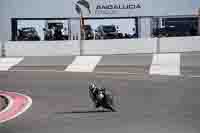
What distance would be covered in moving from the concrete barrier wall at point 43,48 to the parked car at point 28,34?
13614mm

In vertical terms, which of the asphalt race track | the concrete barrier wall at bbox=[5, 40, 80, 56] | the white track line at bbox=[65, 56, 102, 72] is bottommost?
the asphalt race track

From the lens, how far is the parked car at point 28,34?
41.2 meters

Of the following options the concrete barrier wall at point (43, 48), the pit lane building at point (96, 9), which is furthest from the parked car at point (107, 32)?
the concrete barrier wall at point (43, 48)

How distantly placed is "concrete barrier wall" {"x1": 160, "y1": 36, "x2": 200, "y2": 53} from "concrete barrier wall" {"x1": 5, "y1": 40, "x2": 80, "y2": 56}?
3.99 m

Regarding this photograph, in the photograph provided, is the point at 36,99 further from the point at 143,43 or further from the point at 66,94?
the point at 143,43

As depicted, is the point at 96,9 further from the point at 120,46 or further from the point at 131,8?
the point at 120,46

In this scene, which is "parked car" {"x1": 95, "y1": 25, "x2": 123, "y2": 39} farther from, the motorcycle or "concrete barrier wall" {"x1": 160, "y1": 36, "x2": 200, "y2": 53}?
the motorcycle

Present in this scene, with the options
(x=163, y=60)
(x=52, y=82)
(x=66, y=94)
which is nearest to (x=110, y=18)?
(x=163, y=60)

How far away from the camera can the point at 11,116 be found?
12859 mm

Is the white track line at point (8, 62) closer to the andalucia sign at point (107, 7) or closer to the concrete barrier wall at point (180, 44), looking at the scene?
the concrete barrier wall at point (180, 44)

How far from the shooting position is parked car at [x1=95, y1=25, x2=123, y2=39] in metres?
42.3

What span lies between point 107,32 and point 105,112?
98.5 feet

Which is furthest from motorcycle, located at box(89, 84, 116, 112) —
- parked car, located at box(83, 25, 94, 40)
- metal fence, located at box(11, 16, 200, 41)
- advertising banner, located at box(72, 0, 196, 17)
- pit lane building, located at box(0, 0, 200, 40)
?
advertising banner, located at box(72, 0, 196, 17)

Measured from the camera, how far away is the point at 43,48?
2733 cm
